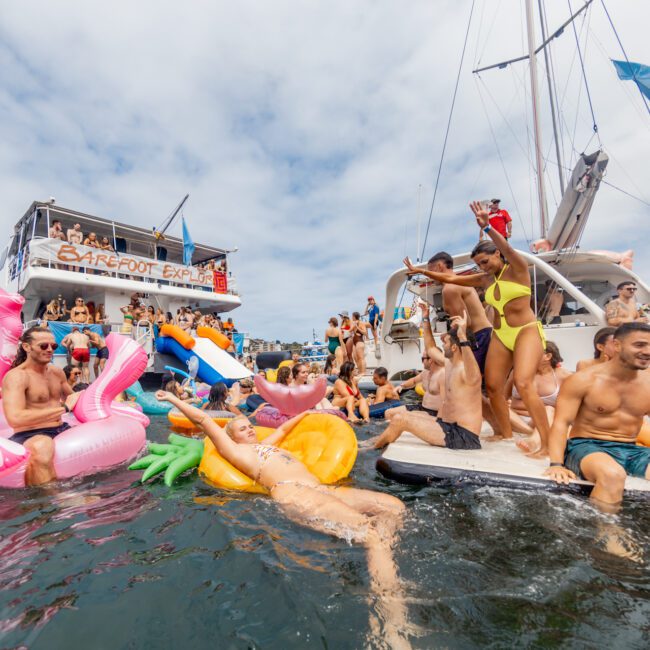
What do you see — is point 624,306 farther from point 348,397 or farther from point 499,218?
point 348,397

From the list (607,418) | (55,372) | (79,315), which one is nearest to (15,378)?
(55,372)

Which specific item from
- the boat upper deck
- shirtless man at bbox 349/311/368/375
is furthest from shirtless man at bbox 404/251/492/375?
the boat upper deck

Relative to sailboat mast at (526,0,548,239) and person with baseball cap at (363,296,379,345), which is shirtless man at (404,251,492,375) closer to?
person with baseball cap at (363,296,379,345)

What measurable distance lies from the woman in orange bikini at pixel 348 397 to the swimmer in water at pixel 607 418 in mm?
3992

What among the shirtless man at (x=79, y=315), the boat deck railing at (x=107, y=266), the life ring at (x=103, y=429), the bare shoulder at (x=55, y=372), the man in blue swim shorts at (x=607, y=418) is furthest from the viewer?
the boat deck railing at (x=107, y=266)

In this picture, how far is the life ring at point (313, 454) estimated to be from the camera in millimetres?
3242

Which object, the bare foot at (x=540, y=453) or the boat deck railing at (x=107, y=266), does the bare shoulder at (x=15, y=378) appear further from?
the boat deck railing at (x=107, y=266)

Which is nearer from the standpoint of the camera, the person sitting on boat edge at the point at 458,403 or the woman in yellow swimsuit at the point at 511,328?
the woman in yellow swimsuit at the point at 511,328

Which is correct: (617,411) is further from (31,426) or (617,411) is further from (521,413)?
(31,426)

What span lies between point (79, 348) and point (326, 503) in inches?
407

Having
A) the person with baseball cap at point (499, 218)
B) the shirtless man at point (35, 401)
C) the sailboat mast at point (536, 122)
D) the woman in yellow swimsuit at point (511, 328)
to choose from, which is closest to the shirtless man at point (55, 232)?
the shirtless man at point (35, 401)

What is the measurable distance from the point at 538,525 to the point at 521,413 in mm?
3075

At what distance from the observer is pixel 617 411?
2680mm

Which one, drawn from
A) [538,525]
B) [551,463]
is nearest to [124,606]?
[538,525]
